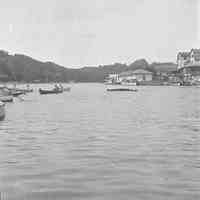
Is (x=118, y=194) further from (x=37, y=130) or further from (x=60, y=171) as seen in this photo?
(x=37, y=130)

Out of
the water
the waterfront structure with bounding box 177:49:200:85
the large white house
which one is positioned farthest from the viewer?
the large white house

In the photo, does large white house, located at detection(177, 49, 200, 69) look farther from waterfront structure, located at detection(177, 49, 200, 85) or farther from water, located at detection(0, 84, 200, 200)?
water, located at detection(0, 84, 200, 200)

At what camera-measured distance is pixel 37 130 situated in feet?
73.6

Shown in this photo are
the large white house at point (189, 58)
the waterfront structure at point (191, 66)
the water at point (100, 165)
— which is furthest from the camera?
the large white house at point (189, 58)

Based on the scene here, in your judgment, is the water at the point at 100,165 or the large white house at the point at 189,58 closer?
the water at the point at 100,165

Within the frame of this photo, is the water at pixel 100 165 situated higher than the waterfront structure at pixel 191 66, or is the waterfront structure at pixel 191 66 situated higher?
the waterfront structure at pixel 191 66

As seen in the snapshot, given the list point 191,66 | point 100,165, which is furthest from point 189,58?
point 100,165

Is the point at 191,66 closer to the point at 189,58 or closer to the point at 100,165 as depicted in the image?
the point at 189,58

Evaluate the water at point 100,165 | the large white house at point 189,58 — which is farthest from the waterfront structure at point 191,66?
the water at point 100,165

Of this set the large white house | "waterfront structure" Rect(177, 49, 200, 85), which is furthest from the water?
the large white house

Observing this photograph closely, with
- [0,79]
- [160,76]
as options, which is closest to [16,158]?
[0,79]

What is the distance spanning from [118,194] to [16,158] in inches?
214

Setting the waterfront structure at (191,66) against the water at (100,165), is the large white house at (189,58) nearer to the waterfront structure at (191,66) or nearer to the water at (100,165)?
the waterfront structure at (191,66)

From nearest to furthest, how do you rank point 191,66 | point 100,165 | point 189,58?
point 100,165 → point 191,66 → point 189,58
